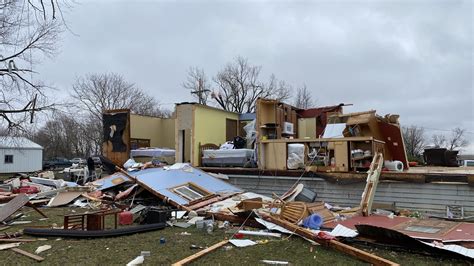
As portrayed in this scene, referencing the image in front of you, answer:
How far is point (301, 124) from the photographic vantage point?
15.1 meters

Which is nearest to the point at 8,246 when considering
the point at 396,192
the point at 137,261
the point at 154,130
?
the point at 137,261

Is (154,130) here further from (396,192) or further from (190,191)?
(396,192)

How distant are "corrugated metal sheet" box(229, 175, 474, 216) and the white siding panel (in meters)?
34.8

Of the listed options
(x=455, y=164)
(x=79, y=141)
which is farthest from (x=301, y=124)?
(x=79, y=141)

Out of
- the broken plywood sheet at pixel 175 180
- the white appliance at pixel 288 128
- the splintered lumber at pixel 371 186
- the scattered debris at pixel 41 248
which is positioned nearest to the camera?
the scattered debris at pixel 41 248

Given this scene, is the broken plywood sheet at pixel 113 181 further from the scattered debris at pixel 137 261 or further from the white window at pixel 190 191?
the scattered debris at pixel 137 261

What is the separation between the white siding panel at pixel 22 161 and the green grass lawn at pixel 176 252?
37.1 metres

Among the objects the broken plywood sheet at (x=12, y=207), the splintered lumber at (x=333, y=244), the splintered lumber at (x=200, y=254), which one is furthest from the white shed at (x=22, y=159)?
the splintered lumber at (x=200, y=254)

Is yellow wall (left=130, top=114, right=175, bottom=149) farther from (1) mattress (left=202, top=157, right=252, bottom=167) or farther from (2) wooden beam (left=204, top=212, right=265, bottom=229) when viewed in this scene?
(2) wooden beam (left=204, top=212, right=265, bottom=229)

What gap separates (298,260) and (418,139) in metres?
60.8

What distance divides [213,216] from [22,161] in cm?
3837

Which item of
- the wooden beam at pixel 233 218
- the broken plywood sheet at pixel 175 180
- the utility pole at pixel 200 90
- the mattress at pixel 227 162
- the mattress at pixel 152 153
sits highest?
the utility pole at pixel 200 90

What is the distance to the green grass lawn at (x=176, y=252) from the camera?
16.8 feet

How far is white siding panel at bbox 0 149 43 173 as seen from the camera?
38.8 metres
